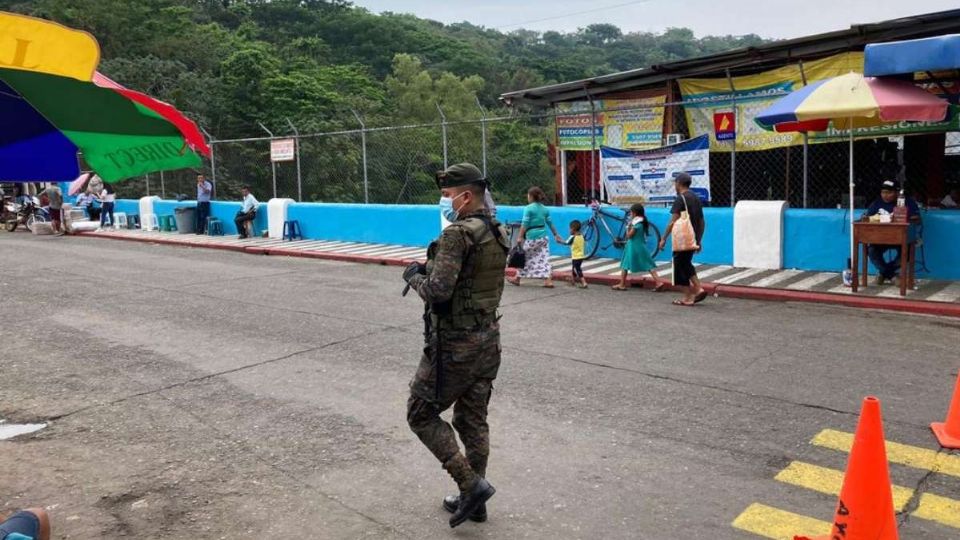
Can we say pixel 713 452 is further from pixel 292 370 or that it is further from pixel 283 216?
pixel 283 216

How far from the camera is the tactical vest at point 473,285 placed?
4.02 m

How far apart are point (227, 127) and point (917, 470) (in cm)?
3754

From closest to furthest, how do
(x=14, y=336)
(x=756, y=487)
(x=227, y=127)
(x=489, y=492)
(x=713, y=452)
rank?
(x=489, y=492), (x=756, y=487), (x=713, y=452), (x=14, y=336), (x=227, y=127)

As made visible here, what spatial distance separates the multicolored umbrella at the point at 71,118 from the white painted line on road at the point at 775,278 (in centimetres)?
903

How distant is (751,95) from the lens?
15.2 meters

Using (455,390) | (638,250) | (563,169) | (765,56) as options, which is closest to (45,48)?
(455,390)

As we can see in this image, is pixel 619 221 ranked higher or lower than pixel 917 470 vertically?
higher

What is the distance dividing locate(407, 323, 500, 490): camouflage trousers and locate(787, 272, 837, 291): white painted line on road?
26.4 feet

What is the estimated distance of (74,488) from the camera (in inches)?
187

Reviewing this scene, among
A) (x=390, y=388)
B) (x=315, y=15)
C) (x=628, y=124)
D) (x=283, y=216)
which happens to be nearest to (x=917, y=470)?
(x=390, y=388)

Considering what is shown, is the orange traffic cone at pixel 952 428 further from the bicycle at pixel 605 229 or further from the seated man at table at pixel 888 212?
the bicycle at pixel 605 229

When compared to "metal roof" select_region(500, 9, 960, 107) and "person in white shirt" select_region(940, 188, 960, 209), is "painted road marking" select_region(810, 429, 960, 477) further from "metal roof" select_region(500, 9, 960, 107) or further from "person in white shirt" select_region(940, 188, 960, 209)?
"person in white shirt" select_region(940, 188, 960, 209)

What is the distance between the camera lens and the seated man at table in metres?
10.5

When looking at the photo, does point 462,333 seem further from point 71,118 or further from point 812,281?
point 812,281
